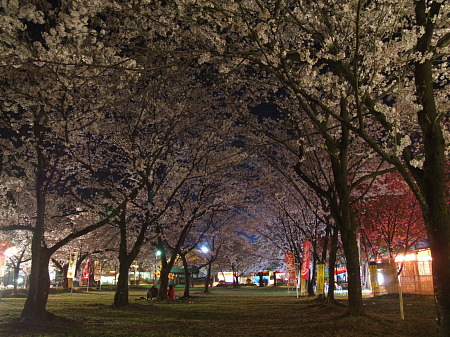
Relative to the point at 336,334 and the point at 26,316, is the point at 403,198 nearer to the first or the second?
the point at 336,334

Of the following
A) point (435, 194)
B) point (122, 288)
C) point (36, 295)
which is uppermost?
point (435, 194)

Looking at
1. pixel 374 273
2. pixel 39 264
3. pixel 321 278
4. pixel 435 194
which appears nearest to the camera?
pixel 435 194

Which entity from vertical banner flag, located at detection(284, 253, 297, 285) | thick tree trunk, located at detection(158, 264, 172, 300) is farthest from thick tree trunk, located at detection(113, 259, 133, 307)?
vertical banner flag, located at detection(284, 253, 297, 285)

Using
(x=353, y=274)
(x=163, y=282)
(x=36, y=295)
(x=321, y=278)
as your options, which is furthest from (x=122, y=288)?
(x=353, y=274)

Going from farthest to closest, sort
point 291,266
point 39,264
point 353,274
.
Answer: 1. point 291,266
2. point 39,264
3. point 353,274

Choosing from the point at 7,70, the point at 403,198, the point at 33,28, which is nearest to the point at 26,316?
the point at 7,70

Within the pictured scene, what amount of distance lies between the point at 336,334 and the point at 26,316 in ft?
26.9

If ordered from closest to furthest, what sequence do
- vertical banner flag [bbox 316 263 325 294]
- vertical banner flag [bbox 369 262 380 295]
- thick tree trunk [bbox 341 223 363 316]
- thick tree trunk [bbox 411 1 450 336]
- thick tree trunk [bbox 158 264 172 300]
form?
thick tree trunk [bbox 411 1 450 336] < thick tree trunk [bbox 341 223 363 316] < vertical banner flag [bbox 369 262 380 295] < vertical banner flag [bbox 316 263 325 294] < thick tree trunk [bbox 158 264 172 300]

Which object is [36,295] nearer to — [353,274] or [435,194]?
[353,274]

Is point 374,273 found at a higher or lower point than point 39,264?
lower

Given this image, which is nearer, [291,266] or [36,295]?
[36,295]

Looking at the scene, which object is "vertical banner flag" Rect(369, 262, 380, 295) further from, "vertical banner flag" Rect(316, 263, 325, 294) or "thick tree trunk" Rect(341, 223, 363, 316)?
"thick tree trunk" Rect(341, 223, 363, 316)

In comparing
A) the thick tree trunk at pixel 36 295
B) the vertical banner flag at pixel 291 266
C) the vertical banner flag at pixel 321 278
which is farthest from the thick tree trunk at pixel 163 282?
the thick tree trunk at pixel 36 295

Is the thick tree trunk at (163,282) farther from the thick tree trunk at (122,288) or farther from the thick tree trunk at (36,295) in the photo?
the thick tree trunk at (36,295)
